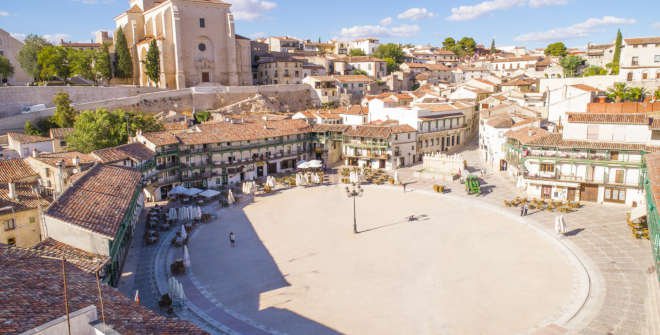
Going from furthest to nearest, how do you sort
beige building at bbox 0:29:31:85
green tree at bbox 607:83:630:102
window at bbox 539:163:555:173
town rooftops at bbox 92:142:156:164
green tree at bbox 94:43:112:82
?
green tree at bbox 94:43:112:82
beige building at bbox 0:29:31:85
green tree at bbox 607:83:630:102
window at bbox 539:163:555:173
town rooftops at bbox 92:142:156:164

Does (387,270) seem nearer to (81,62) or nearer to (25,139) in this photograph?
(25,139)

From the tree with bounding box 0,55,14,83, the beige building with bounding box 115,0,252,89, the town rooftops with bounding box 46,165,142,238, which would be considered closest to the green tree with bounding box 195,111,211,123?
the beige building with bounding box 115,0,252,89

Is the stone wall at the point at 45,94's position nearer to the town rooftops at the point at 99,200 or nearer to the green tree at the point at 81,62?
the green tree at the point at 81,62

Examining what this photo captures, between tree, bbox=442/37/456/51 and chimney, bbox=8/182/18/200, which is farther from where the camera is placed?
tree, bbox=442/37/456/51

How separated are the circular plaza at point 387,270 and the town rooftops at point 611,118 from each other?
1109 centimetres

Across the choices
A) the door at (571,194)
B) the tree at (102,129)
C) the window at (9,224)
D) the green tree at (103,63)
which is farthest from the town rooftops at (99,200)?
the green tree at (103,63)

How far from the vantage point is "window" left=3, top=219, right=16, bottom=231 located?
2795 cm

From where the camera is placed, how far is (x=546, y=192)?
41.1 m

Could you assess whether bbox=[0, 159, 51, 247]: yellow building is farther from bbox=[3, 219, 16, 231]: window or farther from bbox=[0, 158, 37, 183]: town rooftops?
bbox=[0, 158, 37, 183]: town rooftops

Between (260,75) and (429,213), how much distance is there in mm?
72524

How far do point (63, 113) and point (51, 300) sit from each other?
52.5 meters

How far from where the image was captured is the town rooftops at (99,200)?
2269 centimetres

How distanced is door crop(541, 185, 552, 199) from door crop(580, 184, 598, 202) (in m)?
2.51

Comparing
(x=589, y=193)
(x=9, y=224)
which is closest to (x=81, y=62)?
(x=9, y=224)
